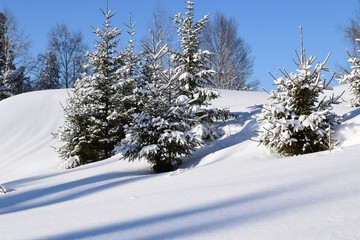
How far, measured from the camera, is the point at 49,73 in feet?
124

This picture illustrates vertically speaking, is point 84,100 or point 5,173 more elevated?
point 84,100

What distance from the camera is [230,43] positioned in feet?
95.2

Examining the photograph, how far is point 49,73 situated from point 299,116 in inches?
1394

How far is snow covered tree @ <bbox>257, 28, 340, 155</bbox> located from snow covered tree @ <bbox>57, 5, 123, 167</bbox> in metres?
6.11

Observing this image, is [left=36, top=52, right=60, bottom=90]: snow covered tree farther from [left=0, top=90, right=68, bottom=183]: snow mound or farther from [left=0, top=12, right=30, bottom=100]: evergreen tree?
[left=0, top=90, right=68, bottom=183]: snow mound

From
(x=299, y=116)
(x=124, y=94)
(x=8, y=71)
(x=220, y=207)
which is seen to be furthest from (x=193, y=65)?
(x=8, y=71)

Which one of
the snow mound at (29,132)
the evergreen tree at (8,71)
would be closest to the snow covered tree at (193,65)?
the snow mound at (29,132)

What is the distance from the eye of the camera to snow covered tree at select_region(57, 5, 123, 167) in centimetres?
1132

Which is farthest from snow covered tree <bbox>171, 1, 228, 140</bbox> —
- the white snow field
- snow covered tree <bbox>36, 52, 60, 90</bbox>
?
snow covered tree <bbox>36, 52, 60, 90</bbox>

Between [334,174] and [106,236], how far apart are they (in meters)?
2.15

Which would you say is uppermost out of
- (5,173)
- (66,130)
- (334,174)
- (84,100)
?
(84,100)

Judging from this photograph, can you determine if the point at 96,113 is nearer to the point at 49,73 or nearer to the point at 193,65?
the point at 193,65

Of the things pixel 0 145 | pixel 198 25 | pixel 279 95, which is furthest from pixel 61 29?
pixel 279 95

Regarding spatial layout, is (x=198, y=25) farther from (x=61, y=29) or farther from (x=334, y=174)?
(x=61, y=29)
